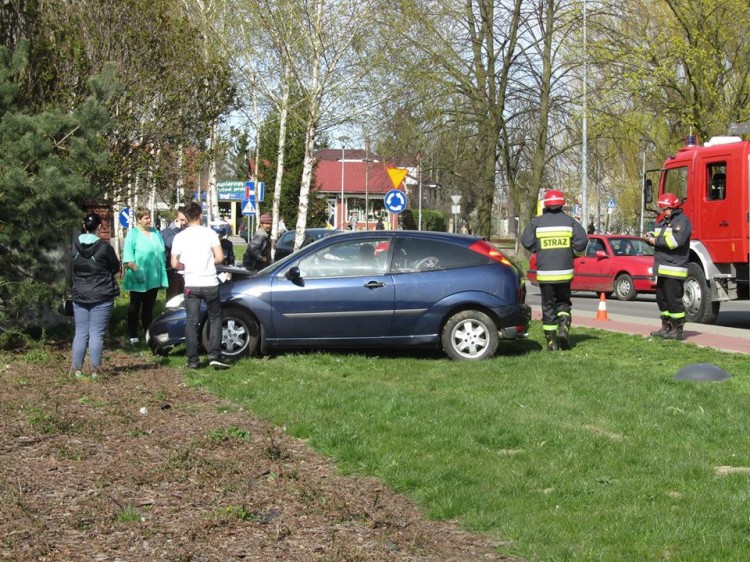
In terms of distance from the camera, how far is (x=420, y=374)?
1095 cm

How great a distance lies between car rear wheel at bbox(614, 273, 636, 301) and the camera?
2429 centimetres

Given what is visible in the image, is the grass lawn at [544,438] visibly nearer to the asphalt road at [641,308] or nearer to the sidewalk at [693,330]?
the sidewalk at [693,330]

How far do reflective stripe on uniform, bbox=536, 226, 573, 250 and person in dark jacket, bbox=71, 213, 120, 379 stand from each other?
499 centimetres

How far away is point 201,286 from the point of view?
11.2 m

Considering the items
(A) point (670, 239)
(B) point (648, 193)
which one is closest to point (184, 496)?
(A) point (670, 239)

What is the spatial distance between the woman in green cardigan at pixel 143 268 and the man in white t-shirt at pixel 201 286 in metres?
2.20

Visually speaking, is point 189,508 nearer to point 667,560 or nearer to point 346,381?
point 667,560

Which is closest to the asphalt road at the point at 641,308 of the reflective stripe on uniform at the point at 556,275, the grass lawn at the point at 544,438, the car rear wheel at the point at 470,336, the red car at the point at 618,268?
the red car at the point at 618,268

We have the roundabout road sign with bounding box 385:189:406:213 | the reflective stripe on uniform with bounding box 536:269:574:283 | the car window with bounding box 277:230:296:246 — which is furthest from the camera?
the car window with bounding box 277:230:296:246

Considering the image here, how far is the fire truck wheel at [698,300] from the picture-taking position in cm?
1623

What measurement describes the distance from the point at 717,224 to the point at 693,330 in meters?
2.09

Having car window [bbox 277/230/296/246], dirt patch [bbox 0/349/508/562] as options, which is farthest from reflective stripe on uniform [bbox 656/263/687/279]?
car window [bbox 277/230/296/246]

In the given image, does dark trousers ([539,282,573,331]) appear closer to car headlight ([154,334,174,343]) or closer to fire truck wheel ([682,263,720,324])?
fire truck wheel ([682,263,720,324])

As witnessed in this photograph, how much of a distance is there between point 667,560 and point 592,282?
2092cm
